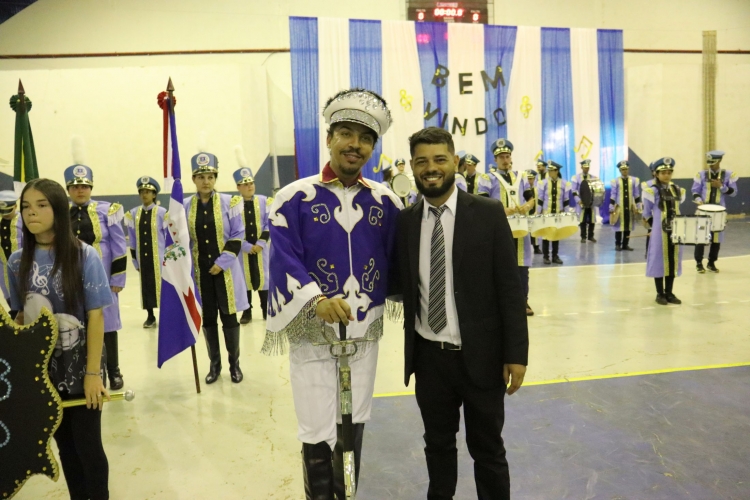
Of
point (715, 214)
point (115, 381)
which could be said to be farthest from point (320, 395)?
point (715, 214)

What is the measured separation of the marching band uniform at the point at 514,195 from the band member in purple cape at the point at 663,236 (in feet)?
5.04

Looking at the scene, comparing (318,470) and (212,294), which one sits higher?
(212,294)

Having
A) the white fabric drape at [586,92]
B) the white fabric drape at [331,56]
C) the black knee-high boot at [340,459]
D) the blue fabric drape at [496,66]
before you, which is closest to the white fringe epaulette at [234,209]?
the black knee-high boot at [340,459]

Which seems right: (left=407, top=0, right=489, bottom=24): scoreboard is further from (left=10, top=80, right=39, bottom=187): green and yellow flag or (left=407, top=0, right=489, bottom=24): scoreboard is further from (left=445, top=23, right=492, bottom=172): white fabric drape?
(left=10, top=80, right=39, bottom=187): green and yellow flag

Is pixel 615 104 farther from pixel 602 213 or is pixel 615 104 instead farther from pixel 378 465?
pixel 378 465

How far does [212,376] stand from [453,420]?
2693 mm

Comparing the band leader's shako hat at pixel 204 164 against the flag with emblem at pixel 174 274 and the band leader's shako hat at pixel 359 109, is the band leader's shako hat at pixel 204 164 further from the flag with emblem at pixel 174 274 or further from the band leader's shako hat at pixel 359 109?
the band leader's shako hat at pixel 359 109

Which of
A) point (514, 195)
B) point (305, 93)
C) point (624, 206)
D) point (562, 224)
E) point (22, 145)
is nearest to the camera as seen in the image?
point (22, 145)

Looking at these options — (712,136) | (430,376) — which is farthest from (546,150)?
(430,376)

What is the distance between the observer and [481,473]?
226cm

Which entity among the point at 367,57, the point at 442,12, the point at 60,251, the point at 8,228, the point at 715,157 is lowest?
the point at 60,251

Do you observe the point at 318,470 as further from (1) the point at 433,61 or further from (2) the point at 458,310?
(1) the point at 433,61

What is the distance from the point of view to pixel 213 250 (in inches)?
170

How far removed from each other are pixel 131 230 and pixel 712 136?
1616 centimetres
